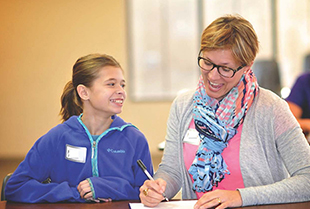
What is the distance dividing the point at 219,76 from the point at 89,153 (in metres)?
0.63

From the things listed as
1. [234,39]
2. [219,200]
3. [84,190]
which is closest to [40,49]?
[84,190]

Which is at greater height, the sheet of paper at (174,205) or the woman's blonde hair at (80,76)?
the woman's blonde hair at (80,76)

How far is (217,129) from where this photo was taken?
5.25 ft

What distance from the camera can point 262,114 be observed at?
156 cm

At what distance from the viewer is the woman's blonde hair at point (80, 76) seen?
1.86m

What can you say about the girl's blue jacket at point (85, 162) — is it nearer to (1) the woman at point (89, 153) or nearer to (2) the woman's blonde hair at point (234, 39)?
(1) the woman at point (89, 153)

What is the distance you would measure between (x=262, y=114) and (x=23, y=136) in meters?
5.89

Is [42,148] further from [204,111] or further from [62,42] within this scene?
[62,42]

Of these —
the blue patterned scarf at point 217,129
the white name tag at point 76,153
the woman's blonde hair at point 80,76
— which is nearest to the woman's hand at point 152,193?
the blue patterned scarf at point 217,129

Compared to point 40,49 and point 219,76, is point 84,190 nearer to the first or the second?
point 219,76

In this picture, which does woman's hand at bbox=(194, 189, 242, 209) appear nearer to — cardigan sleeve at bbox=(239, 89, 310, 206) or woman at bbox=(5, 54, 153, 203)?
cardigan sleeve at bbox=(239, 89, 310, 206)

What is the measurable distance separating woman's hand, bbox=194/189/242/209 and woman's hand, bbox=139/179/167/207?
5.3 inches

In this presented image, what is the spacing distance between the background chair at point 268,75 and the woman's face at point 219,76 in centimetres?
264

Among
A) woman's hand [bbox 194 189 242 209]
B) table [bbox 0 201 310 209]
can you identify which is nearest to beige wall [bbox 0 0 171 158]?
table [bbox 0 201 310 209]
